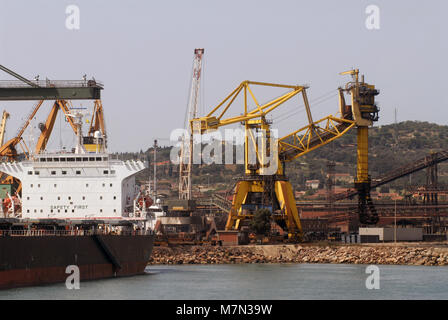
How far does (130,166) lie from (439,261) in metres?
27.4

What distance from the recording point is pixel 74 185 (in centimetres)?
5172

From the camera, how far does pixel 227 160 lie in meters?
177

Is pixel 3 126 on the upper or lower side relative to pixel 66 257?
upper

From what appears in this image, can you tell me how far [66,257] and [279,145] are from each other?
1454 inches

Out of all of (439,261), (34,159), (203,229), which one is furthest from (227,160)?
(34,159)

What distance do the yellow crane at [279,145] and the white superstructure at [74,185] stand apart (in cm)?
2516

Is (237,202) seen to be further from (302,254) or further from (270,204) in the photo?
(302,254)

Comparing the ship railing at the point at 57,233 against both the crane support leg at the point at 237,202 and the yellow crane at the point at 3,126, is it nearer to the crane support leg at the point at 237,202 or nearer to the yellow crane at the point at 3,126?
the yellow crane at the point at 3,126

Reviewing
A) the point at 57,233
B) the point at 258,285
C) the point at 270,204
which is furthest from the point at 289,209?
the point at 57,233

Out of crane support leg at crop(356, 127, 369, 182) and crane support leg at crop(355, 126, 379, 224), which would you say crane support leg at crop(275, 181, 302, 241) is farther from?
crane support leg at crop(356, 127, 369, 182)

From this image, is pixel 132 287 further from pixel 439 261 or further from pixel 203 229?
pixel 203 229

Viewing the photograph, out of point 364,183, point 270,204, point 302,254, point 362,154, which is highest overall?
point 362,154

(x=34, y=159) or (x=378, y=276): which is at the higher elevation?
(x=34, y=159)
